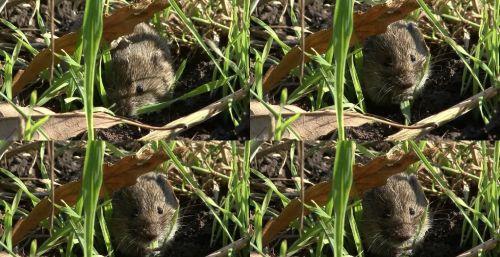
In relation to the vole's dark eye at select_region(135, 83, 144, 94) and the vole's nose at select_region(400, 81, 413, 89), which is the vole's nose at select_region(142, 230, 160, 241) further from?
the vole's nose at select_region(400, 81, 413, 89)

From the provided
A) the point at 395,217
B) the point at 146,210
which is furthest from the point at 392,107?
the point at 146,210

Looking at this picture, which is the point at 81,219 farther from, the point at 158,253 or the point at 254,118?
the point at 254,118

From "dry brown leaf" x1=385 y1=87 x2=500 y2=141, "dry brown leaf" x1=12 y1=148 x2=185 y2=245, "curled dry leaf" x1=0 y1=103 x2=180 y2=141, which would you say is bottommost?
"dry brown leaf" x1=12 y1=148 x2=185 y2=245

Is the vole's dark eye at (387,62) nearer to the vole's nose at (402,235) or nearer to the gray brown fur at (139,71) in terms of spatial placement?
the vole's nose at (402,235)

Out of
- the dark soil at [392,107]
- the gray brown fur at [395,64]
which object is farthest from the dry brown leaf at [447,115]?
the gray brown fur at [395,64]

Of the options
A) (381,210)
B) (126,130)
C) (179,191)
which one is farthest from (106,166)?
(381,210)

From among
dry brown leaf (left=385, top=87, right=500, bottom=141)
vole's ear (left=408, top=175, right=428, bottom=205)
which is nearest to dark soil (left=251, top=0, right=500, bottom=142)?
dry brown leaf (left=385, top=87, right=500, bottom=141)
